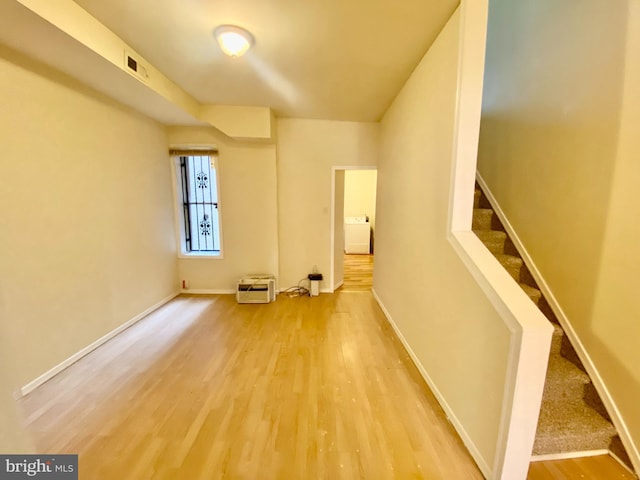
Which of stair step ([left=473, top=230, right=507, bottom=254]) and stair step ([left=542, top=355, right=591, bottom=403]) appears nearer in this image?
stair step ([left=542, top=355, right=591, bottom=403])

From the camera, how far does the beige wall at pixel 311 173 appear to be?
12.1 ft

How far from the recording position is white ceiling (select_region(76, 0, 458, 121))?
5.21 ft

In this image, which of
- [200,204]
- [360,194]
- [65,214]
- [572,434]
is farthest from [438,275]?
[360,194]

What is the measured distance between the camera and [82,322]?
224cm

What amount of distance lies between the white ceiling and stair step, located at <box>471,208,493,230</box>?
4.89 ft

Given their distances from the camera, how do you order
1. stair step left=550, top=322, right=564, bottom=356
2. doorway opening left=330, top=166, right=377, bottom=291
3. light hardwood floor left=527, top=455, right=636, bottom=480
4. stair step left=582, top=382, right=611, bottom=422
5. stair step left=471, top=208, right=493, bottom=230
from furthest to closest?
doorway opening left=330, top=166, right=377, bottom=291 → stair step left=471, top=208, right=493, bottom=230 → stair step left=550, top=322, right=564, bottom=356 → stair step left=582, top=382, right=611, bottom=422 → light hardwood floor left=527, top=455, right=636, bottom=480

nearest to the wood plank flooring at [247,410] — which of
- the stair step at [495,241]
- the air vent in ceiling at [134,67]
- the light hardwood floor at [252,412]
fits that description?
the light hardwood floor at [252,412]

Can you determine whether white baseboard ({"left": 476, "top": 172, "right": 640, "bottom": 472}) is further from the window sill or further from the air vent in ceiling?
the window sill

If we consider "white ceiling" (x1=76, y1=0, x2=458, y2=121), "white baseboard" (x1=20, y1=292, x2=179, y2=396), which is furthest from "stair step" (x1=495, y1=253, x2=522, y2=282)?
"white baseboard" (x1=20, y1=292, x2=179, y2=396)

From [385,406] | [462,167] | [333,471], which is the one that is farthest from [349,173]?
[333,471]

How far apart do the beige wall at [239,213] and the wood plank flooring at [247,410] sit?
3.91 ft

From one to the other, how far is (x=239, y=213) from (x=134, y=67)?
6.52 feet

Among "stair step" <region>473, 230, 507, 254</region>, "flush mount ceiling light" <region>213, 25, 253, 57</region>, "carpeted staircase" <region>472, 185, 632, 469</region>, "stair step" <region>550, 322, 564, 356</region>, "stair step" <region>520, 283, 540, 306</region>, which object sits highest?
"flush mount ceiling light" <region>213, 25, 253, 57</region>

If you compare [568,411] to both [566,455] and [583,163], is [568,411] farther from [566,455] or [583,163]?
[583,163]
